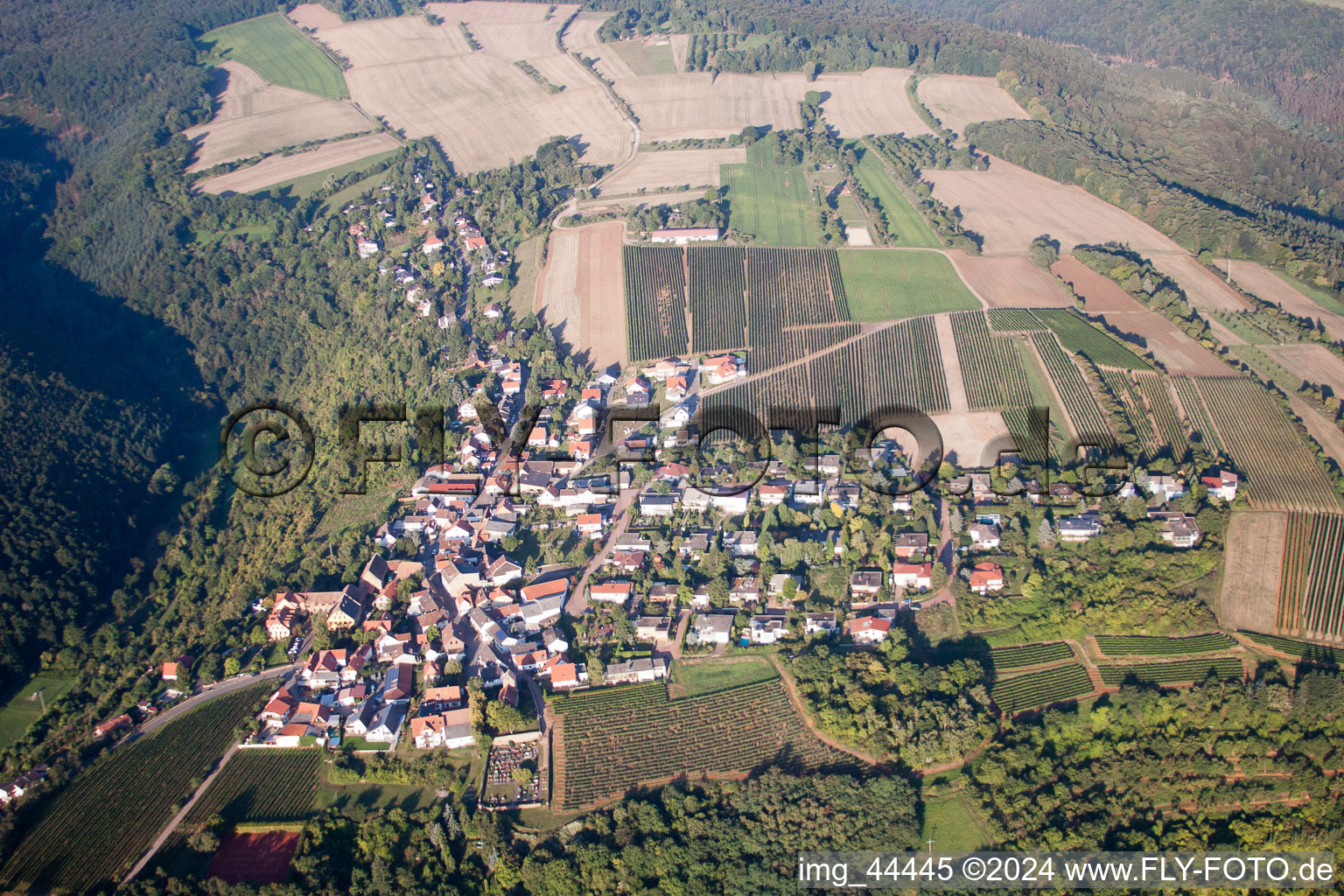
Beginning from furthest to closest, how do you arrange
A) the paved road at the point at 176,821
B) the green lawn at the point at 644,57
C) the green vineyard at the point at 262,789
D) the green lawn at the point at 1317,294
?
the green lawn at the point at 644,57, the green lawn at the point at 1317,294, the green vineyard at the point at 262,789, the paved road at the point at 176,821

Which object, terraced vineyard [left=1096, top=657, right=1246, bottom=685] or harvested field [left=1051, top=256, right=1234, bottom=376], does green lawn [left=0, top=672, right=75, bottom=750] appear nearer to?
terraced vineyard [left=1096, top=657, right=1246, bottom=685]

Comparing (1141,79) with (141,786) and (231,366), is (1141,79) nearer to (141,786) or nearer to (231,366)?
(231,366)

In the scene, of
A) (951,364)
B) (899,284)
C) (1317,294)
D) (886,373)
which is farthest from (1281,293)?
(886,373)

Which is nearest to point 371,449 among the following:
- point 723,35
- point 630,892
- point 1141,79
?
point 630,892

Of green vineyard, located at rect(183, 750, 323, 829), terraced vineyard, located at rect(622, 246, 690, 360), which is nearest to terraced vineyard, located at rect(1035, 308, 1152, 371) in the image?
terraced vineyard, located at rect(622, 246, 690, 360)

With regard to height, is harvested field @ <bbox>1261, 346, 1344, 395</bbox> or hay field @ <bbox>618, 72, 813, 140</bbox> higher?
hay field @ <bbox>618, 72, 813, 140</bbox>

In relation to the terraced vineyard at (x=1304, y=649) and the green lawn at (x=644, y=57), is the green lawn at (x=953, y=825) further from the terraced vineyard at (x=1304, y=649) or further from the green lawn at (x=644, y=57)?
Answer: the green lawn at (x=644, y=57)

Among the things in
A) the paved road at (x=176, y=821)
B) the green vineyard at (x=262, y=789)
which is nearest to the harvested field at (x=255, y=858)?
the green vineyard at (x=262, y=789)
